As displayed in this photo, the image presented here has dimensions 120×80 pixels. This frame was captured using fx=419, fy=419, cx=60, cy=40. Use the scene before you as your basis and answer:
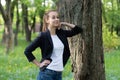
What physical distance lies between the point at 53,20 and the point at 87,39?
905mm

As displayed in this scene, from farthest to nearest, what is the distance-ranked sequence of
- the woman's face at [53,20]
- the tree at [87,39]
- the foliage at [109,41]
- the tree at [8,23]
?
1. the foliage at [109,41]
2. the tree at [8,23]
3. the tree at [87,39]
4. the woman's face at [53,20]

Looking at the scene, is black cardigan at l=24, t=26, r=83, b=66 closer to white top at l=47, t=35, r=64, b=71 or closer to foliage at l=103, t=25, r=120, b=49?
white top at l=47, t=35, r=64, b=71

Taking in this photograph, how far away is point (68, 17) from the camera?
22.7ft

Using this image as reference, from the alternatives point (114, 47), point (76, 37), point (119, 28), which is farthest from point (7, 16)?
point (76, 37)

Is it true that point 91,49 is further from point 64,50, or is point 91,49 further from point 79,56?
point 64,50

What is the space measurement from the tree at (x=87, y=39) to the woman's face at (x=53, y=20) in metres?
0.72

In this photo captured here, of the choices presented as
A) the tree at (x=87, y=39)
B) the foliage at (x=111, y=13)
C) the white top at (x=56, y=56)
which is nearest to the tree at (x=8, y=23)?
the foliage at (x=111, y=13)

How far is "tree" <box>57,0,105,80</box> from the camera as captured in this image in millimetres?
6684

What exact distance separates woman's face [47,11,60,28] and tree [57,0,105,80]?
0.72 meters

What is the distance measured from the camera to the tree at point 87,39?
21.9 ft

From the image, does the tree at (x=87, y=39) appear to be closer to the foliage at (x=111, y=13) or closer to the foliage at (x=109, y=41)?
the foliage at (x=109, y=41)

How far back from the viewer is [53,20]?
19.9 ft

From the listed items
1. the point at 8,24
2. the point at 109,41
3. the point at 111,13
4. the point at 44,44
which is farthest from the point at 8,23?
the point at 44,44

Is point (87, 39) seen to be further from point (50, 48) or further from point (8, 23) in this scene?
point (8, 23)
